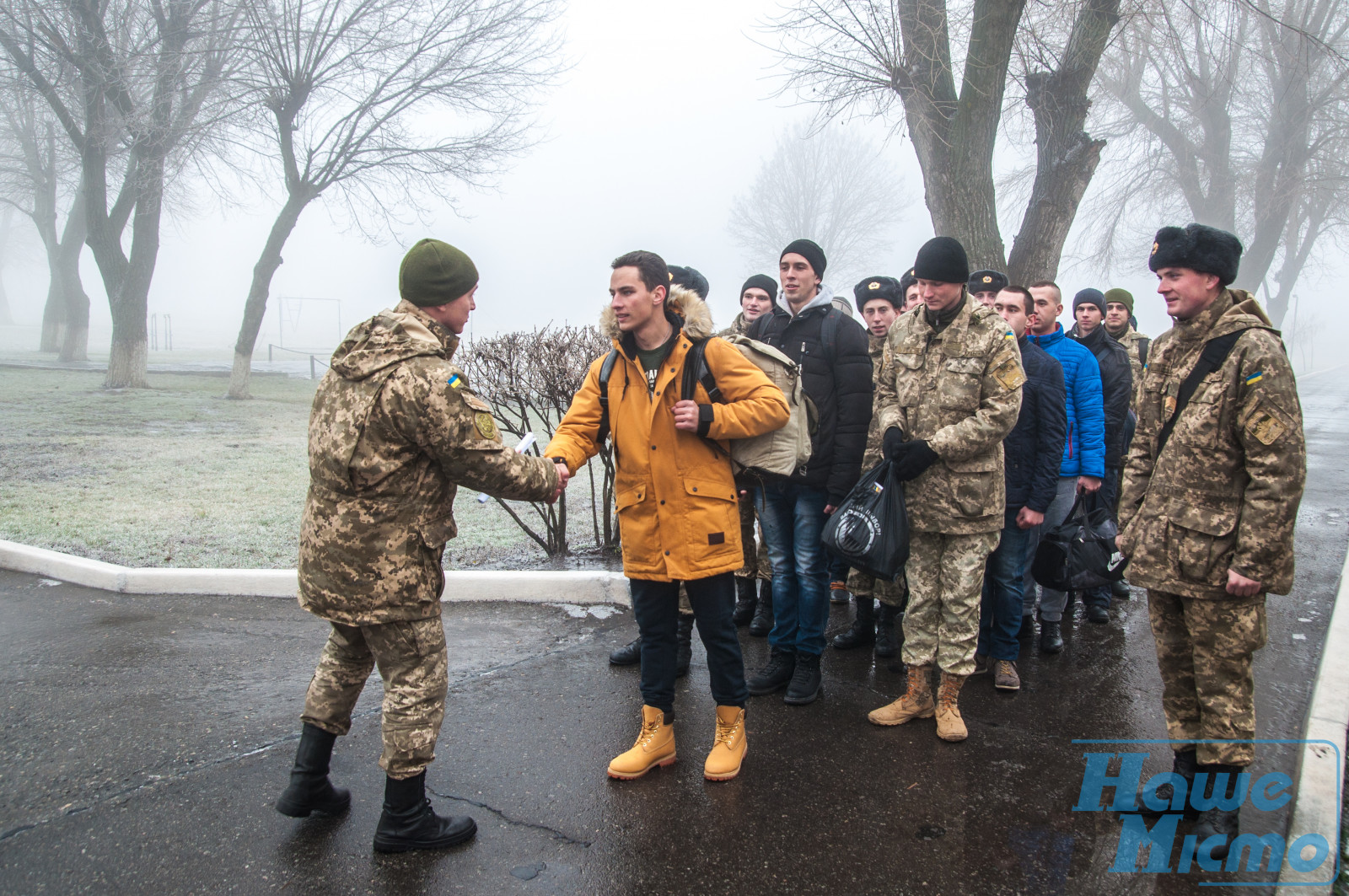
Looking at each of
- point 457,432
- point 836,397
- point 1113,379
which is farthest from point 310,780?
point 1113,379

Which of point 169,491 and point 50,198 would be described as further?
point 50,198

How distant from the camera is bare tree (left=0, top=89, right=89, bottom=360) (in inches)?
998

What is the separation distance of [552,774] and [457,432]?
1452 millimetres

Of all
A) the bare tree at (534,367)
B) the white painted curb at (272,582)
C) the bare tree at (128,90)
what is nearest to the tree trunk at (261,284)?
the bare tree at (128,90)

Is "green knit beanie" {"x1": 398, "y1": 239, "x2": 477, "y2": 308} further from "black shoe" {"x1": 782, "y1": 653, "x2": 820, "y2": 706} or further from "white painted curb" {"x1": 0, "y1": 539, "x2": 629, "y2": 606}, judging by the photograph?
"white painted curb" {"x1": 0, "y1": 539, "x2": 629, "y2": 606}

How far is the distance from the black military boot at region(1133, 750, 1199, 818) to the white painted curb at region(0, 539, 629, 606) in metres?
3.06

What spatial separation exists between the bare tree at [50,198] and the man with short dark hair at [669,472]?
1097 inches

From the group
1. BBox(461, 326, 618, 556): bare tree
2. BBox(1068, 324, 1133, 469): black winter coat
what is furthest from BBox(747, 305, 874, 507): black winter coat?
BBox(1068, 324, 1133, 469): black winter coat

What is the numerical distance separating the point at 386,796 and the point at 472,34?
1737 cm

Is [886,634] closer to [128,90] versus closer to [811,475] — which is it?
[811,475]

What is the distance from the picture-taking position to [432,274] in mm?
2736

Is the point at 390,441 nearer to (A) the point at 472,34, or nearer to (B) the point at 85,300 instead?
(A) the point at 472,34

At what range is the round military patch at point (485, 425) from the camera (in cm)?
268

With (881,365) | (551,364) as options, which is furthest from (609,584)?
(881,365)
